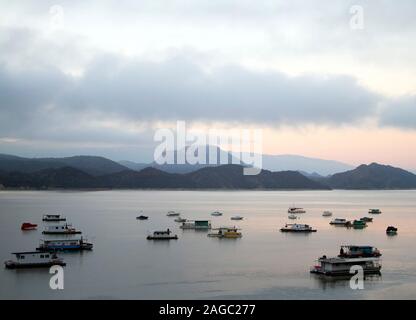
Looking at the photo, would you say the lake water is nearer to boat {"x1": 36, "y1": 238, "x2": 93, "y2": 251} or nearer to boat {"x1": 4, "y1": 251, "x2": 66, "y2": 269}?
boat {"x1": 4, "y1": 251, "x2": 66, "y2": 269}

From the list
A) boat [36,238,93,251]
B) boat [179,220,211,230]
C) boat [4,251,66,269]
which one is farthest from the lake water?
boat [179,220,211,230]

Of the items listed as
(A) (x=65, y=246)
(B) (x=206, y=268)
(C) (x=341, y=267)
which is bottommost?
(B) (x=206, y=268)

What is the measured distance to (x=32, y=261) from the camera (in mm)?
18250

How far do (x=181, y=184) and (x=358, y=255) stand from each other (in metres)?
118

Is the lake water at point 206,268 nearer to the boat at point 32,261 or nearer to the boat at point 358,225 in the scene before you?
the boat at point 32,261

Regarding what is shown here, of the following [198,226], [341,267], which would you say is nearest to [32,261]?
[341,267]

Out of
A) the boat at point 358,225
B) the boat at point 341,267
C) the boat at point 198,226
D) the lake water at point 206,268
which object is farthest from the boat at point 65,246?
the boat at point 358,225

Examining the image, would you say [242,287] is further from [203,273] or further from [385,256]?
[385,256]

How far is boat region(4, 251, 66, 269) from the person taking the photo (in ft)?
59.5

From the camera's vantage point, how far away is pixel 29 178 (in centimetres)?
12669

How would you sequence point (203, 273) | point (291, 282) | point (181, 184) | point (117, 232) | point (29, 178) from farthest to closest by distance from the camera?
point (181, 184), point (29, 178), point (117, 232), point (203, 273), point (291, 282)

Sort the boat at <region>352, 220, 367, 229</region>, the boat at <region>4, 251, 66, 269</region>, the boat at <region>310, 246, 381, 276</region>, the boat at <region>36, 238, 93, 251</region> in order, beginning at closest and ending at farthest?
the boat at <region>310, 246, 381, 276</region> → the boat at <region>4, 251, 66, 269</region> → the boat at <region>36, 238, 93, 251</region> → the boat at <region>352, 220, 367, 229</region>

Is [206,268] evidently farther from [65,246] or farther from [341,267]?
[65,246]

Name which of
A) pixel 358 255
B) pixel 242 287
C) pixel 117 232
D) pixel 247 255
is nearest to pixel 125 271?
pixel 242 287
